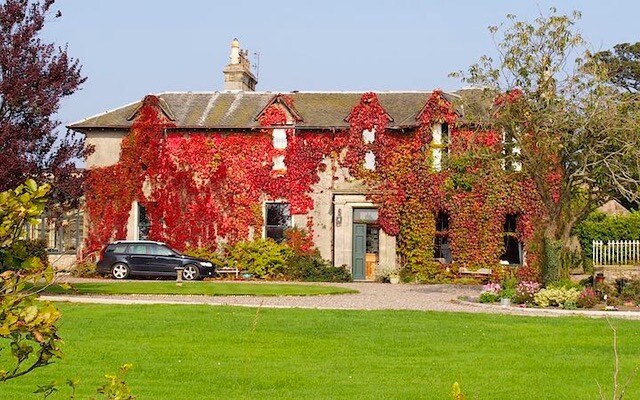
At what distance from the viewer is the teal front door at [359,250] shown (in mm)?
38531

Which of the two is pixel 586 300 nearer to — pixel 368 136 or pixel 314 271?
pixel 314 271

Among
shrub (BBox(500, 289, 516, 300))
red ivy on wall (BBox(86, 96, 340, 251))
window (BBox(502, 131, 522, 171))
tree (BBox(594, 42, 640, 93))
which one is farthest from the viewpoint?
tree (BBox(594, 42, 640, 93))

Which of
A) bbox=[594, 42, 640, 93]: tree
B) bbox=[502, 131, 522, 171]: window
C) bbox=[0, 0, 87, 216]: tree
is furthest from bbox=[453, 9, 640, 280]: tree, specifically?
bbox=[594, 42, 640, 93]: tree

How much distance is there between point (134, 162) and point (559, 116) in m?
18.6

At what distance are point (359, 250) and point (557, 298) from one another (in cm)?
1451

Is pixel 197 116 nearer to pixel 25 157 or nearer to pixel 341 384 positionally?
pixel 25 157

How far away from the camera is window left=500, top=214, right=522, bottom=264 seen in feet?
125

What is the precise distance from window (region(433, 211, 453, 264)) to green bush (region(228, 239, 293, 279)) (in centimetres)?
558

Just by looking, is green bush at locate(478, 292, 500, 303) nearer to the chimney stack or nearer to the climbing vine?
the climbing vine

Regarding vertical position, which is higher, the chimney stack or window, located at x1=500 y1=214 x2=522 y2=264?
the chimney stack

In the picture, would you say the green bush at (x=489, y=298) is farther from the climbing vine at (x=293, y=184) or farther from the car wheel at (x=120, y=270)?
the car wheel at (x=120, y=270)

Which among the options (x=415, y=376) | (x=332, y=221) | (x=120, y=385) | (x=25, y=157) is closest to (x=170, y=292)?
(x=25, y=157)

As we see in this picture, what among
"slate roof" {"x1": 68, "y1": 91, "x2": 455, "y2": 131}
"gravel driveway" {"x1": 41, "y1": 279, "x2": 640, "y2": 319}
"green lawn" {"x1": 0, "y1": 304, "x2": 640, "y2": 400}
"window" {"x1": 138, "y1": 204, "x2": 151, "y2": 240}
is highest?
"slate roof" {"x1": 68, "y1": 91, "x2": 455, "y2": 131}

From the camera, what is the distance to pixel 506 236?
125 ft
